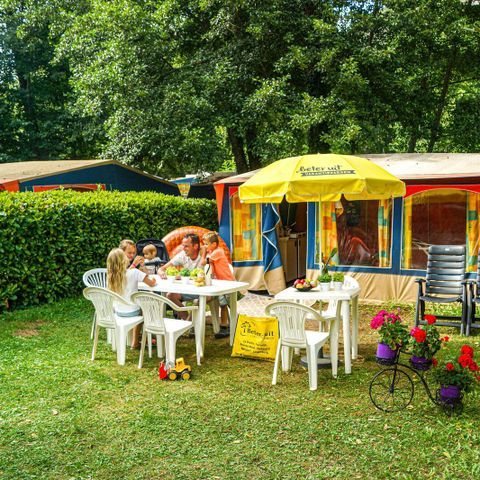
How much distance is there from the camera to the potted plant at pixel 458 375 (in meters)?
4.42

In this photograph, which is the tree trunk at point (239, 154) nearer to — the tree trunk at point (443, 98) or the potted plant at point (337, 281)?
the tree trunk at point (443, 98)

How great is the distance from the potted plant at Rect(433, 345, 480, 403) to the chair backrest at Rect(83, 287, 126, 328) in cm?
330

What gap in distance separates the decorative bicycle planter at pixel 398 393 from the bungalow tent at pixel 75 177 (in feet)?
28.9

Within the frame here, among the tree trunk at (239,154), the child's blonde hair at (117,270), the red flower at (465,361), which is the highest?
the tree trunk at (239,154)

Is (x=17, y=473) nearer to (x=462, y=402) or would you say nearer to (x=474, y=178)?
(x=462, y=402)

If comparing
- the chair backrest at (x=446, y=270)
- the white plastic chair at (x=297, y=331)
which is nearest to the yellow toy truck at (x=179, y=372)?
the white plastic chair at (x=297, y=331)

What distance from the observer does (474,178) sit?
29.0 feet

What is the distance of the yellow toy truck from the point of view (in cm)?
564

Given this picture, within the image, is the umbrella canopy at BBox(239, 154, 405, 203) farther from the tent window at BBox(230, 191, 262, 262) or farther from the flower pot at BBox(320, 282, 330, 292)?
the tent window at BBox(230, 191, 262, 262)

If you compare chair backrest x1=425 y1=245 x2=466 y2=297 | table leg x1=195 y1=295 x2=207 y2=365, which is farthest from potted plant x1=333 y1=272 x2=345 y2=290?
chair backrest x1=425 y1=245 x2=466 y2=297

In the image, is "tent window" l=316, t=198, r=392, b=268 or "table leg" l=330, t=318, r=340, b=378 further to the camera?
"tent window" l=316, t=198, r=392, b=268

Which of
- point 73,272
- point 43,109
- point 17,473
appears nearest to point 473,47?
point 73,272

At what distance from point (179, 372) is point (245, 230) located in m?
5.59

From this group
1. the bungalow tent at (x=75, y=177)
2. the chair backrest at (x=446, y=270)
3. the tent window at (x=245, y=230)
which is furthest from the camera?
the bungalow tent at (x=75, y=177)
